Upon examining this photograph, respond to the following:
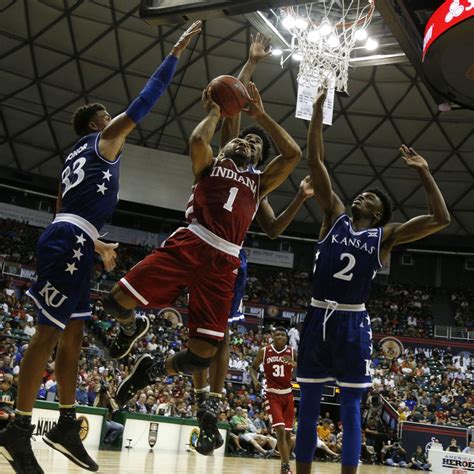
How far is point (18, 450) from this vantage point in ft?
13.4

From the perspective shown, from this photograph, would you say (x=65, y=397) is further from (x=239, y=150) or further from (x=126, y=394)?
(x=239, y=150)

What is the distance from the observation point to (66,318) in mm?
4422

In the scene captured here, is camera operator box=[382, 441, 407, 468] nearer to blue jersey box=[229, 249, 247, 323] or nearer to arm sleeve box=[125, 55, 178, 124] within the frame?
blue jersey box=[229, 249, 247, 323]

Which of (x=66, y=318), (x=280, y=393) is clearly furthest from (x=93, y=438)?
(x=66, y=318)

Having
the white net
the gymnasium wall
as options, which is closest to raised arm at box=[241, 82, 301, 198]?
the white net

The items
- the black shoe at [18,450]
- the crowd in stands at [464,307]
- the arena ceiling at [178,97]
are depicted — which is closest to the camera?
the black shoe at [18,450]

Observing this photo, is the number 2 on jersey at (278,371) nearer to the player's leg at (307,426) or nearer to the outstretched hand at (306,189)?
the outstretched hand at (306,189)

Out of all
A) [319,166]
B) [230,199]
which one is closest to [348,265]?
[319,166]

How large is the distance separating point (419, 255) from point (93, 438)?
2776cm

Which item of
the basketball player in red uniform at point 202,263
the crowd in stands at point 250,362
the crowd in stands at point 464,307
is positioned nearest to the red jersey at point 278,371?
the crowd in stands at point 250,362

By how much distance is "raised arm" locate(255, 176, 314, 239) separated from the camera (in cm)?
582

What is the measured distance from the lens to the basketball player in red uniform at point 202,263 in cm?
481

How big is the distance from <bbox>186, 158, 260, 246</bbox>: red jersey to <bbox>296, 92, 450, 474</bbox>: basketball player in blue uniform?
2.18ft

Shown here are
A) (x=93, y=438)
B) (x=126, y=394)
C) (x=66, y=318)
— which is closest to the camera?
(x=66, y=318)
